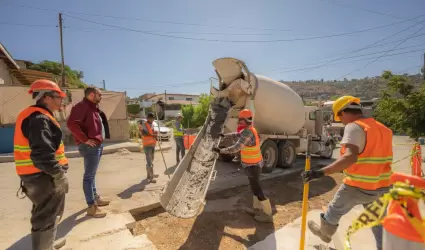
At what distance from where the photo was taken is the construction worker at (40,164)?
2221 mm

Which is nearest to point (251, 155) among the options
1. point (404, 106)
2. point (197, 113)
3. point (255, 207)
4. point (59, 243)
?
point (255, 207)

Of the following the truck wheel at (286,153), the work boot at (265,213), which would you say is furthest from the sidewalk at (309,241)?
the truck wheel at (286,153)

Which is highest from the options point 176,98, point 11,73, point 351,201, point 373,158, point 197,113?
point 176,98

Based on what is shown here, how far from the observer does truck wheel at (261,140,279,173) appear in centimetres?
711

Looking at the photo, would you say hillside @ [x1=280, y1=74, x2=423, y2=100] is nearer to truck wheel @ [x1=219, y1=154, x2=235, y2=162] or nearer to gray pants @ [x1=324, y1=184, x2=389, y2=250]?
truck wheel @ [x1=219, y1=154, x2=235, y2=162]

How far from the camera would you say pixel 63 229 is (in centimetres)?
317

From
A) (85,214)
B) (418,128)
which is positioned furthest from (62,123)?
(418,128)

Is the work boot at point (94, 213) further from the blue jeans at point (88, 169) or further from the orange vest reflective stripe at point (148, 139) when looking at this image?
the orange vest reflective stripe at point (148, 139)

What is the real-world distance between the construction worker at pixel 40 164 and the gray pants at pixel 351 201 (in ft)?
9.64

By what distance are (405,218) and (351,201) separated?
143 centimetres

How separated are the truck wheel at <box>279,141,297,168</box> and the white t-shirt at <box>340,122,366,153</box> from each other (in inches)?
213

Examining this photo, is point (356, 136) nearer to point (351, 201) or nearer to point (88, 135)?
point (351, 201)

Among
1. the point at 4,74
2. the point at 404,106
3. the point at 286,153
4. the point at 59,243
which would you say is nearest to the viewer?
the point at 59,243

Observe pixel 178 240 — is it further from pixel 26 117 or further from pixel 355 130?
pixel 355 130
